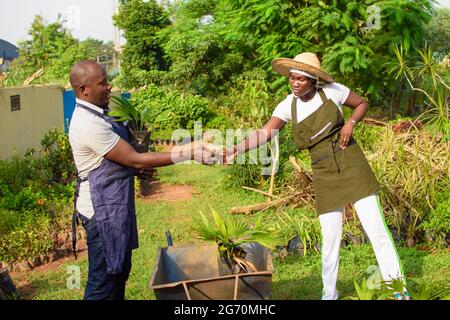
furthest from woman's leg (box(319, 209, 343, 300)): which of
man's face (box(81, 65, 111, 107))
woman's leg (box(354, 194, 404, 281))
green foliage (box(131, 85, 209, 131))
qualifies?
green foliage (box(131, 85, 209, 131))

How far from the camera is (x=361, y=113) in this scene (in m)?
4.34

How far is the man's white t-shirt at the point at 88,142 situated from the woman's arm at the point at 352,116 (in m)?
1.73

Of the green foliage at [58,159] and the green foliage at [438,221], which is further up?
the green foliage at [58,159]

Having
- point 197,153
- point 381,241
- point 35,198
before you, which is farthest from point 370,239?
point 35,198

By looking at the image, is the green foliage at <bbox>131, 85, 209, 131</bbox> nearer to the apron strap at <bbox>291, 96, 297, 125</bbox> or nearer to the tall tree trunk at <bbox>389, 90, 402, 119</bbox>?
A: the tall tree trunk at <bbox>389, 90, 402, 119</bbox>

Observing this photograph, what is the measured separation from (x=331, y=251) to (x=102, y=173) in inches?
72.9

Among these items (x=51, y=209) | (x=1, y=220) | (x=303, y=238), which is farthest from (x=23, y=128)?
(x=303, y=238)

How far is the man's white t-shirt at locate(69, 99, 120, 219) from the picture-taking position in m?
3.25

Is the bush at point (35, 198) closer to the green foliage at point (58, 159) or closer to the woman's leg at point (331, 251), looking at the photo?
the green foliage at point (58, 159)

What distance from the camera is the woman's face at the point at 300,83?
4195 mm

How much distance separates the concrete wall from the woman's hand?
19.5 ft

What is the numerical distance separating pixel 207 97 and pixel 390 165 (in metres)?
12.3

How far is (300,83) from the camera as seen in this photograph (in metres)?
4.20

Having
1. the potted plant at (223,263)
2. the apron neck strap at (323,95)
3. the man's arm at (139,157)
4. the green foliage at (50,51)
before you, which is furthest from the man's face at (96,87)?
the green foliage at (50,51)
